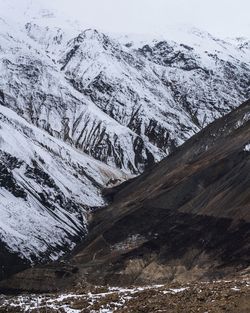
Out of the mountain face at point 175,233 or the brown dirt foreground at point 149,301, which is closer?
the brown dirt foreground at point 149,301

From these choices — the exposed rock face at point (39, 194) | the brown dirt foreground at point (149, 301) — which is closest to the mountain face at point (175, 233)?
the exposed rock face at point (39, 194)

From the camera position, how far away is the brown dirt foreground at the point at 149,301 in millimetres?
27359

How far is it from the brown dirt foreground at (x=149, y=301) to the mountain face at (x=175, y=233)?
19.5 m

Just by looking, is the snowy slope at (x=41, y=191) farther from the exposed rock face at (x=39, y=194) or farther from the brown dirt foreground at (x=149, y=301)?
the brown dirt foreground at (x=149, y=301)

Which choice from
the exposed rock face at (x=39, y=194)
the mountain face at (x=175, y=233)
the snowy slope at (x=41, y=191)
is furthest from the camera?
the snowy slope at (x=41, y=191)

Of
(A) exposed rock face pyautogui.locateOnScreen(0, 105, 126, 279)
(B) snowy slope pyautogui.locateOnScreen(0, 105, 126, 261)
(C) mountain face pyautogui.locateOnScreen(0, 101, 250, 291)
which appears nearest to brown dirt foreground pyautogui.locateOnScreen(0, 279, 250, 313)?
(C) mountain face pyautogui.locateOnScreen(0, 101, 250, 291)

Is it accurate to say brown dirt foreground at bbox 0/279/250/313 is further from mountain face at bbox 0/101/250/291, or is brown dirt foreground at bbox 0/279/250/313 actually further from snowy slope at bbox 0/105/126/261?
snowy slope at bbox 0/105/126/261

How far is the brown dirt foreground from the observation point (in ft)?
89.8

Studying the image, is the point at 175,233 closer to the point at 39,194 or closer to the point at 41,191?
the point at 39,194

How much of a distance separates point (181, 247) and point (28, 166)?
58069mm

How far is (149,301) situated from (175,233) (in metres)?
42.6

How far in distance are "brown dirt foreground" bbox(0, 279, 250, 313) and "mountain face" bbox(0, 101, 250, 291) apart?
1948 centimetres

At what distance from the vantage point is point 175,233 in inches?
2827

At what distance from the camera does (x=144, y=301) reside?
29625 millimetres
